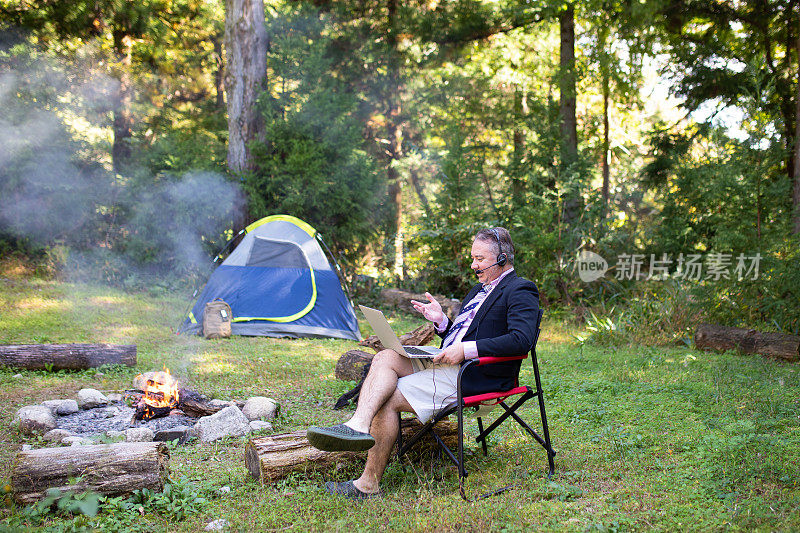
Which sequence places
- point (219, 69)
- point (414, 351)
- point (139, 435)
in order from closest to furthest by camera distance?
1. point (414, 351)
2. point (139, 435)
3. point (219, 69)

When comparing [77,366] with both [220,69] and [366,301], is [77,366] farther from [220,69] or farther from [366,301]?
[220,69]

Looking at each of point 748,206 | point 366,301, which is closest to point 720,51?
point 748,206

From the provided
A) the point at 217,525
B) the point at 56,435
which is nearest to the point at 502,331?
the point at 217,525

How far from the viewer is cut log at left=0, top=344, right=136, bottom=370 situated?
505 cm

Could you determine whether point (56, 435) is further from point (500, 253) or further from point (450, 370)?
point (500, 253)

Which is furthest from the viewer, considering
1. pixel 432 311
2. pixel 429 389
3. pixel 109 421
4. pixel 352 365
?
pixel 352 365

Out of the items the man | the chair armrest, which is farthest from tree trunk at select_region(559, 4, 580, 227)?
the chair armrest

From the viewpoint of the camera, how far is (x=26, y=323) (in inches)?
271

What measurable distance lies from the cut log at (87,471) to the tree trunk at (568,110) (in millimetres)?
6793

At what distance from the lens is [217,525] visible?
2.49m

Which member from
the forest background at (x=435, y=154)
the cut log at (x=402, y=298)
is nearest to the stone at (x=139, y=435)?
the forest background at (x=435, y=154)

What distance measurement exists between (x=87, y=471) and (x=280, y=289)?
15.6 ft

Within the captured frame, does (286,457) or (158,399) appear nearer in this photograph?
(286,457)

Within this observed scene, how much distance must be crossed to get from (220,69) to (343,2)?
4072 mm
